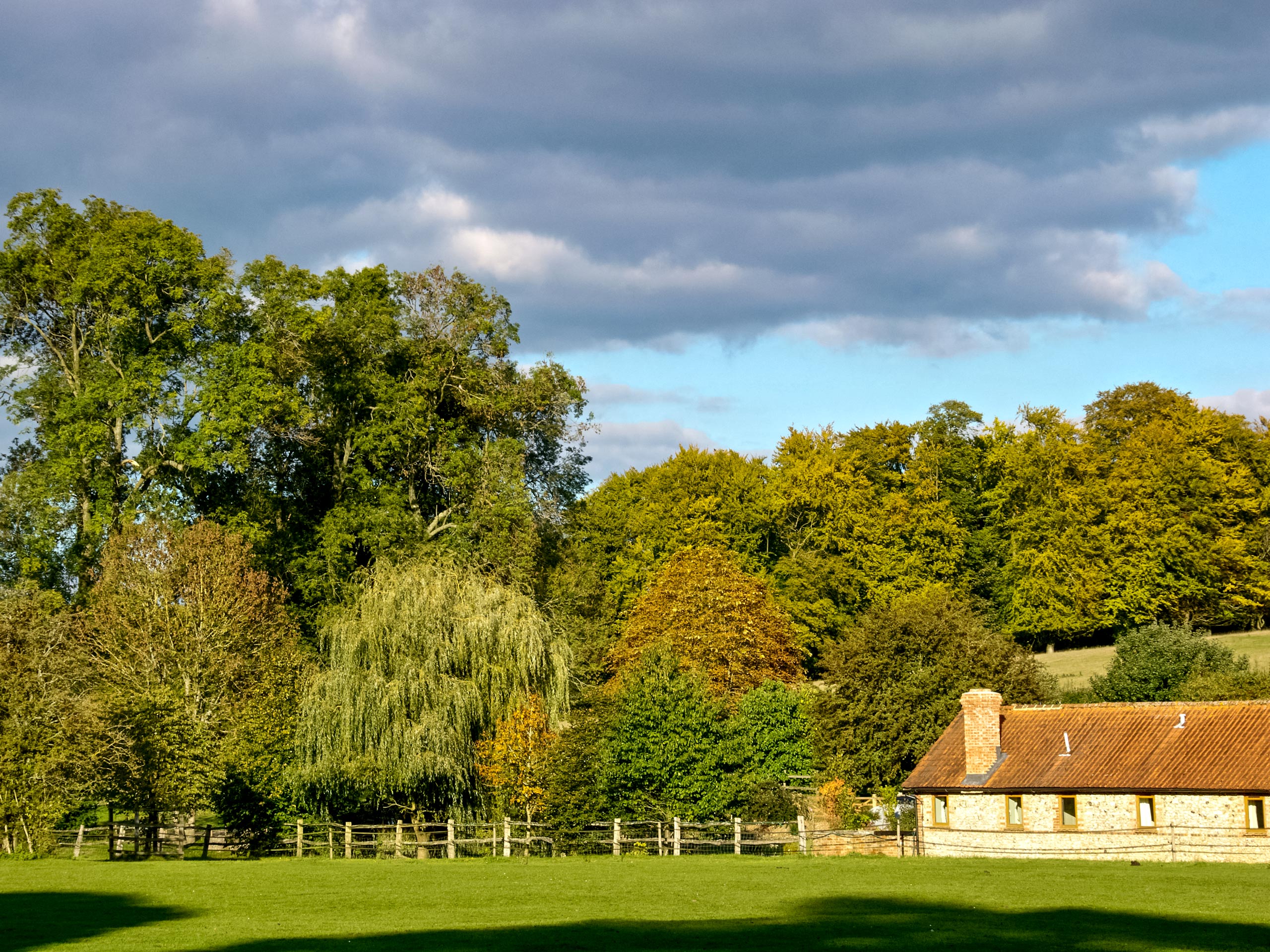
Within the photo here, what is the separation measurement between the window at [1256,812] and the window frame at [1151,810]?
7.18 ft

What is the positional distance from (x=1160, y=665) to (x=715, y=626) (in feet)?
56.0

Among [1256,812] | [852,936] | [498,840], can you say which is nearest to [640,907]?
[852,936]

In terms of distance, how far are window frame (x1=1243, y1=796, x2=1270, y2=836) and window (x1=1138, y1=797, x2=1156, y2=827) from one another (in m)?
2.26

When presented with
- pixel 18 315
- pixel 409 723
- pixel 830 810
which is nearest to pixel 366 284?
pixel 18 315

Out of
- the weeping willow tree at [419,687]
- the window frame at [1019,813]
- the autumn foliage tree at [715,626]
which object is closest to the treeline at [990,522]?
the autumn foliage tree at [715,626]

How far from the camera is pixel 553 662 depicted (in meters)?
40.4

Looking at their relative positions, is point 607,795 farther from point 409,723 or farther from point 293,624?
point 293,624

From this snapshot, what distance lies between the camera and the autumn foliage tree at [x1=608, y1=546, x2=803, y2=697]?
52594mm

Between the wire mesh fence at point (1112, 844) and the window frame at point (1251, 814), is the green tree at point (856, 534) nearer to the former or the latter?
the wire mesh fence at point (1112, 844)

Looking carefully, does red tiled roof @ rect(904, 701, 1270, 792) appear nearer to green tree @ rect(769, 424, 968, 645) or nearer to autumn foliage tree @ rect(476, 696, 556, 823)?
autumn foliage tree @ rect(476, 696, 556, 823)

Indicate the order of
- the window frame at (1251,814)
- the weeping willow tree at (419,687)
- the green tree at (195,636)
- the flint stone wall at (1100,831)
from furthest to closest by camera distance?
the green tree at (195,636), the weeping willow tree at (419,687), the flint stone wall at (1100,831), the window frame at (1251,814)

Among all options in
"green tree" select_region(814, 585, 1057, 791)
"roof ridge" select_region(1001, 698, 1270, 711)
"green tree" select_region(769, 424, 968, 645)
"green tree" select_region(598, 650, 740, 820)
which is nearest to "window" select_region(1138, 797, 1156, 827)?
"roof ridge" select_region(1001, 698, 1270, 711)

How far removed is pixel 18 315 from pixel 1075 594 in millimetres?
47432

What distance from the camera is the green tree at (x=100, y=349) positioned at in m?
43.1
